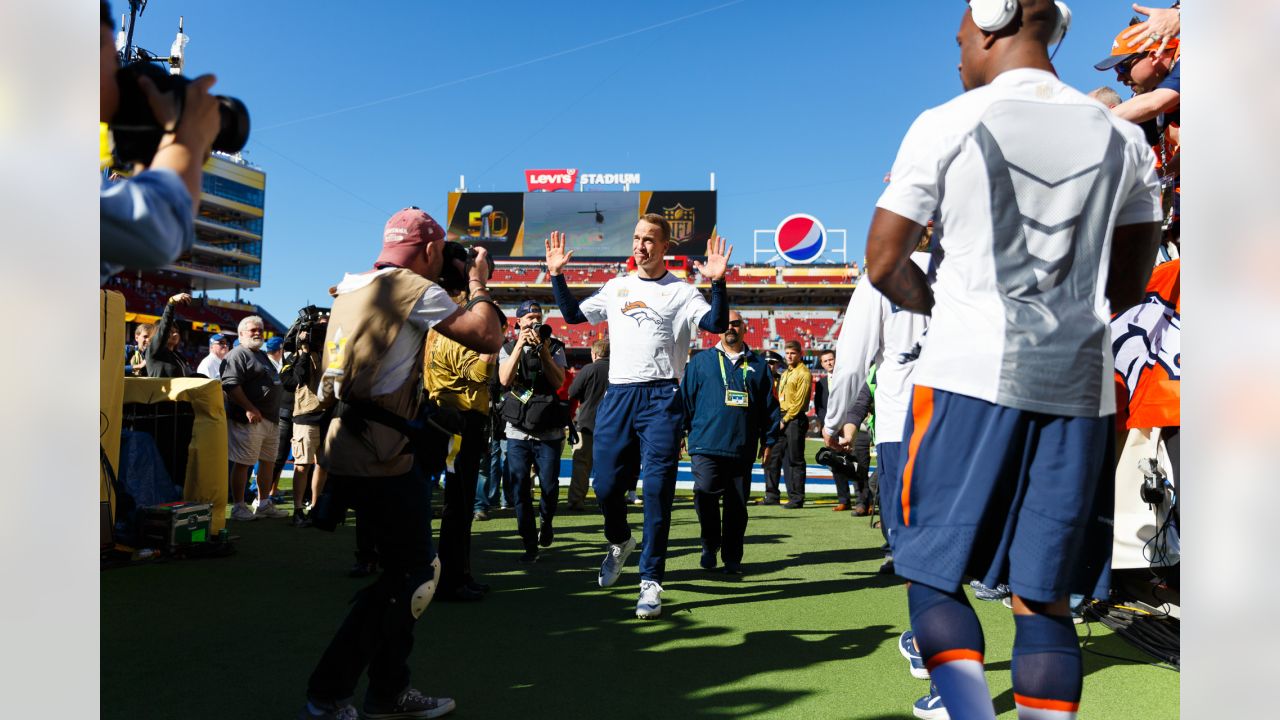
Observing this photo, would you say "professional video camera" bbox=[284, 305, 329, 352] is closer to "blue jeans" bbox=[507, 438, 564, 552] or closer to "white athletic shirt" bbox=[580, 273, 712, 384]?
"blue jeans" bbox=[507, 438, 564, 552]

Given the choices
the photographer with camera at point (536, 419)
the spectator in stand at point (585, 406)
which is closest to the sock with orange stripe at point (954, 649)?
the photographer with camera at point (536, 419)

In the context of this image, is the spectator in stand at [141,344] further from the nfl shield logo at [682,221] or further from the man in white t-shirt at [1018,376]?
the nfl shield logo at [682,221]

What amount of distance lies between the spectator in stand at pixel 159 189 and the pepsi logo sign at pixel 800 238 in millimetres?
45552

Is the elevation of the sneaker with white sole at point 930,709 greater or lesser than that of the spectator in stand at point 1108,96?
lesser

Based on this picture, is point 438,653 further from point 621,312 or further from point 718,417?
point 718,417

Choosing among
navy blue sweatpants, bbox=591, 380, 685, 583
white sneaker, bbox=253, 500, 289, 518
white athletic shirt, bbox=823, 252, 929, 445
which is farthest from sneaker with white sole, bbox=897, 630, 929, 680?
white sneaker, bbox=253, 500, 289, 518

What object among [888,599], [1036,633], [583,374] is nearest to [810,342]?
[583,374]

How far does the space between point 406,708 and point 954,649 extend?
73.4 inches

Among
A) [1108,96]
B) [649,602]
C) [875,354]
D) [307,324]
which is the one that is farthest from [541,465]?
[1108,96]

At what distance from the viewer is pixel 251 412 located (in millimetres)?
7348

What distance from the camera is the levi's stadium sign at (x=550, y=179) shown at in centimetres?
5441
